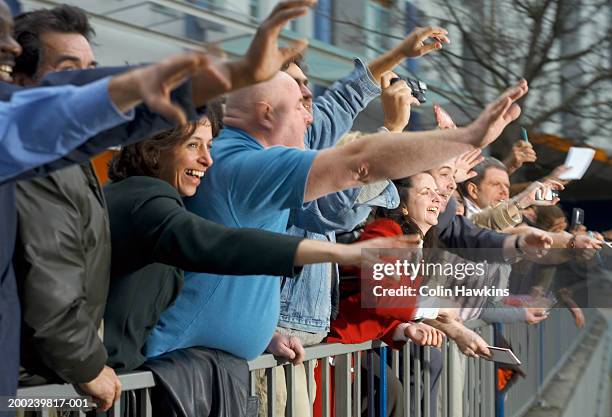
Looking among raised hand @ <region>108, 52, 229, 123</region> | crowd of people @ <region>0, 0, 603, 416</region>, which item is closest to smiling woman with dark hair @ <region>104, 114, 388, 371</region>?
crowd of people @ <region>0, 0, 603, 416</region>

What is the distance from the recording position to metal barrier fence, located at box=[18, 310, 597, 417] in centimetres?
270

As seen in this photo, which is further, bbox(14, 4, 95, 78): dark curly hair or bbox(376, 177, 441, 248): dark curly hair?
bbox(376, 177, 441, 248): dark curly hair

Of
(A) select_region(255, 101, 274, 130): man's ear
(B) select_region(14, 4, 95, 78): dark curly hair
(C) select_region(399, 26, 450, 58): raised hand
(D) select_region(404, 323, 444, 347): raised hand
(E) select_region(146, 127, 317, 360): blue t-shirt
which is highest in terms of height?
(B) select_region(14, 4, 95, 78): dark curly hair

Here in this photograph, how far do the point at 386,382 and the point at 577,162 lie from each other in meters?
3.04

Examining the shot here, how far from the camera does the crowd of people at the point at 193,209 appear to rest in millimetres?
1731

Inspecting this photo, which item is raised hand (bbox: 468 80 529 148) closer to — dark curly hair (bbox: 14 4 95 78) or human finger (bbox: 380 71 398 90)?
dark curly hair (bbox: 14 4 95 78)

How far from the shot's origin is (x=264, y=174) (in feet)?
9.04

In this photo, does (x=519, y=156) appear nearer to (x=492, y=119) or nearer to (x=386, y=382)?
(x=386, y=382)

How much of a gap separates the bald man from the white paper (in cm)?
290

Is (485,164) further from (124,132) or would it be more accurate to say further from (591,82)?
(124,132)

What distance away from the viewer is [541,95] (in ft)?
26.2

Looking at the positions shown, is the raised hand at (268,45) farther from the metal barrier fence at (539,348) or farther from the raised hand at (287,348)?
the metal barrier fence at (539,348)

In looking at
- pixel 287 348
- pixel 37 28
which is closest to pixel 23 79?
pixel 37 28

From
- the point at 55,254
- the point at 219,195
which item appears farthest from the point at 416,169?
the point at 55,254
